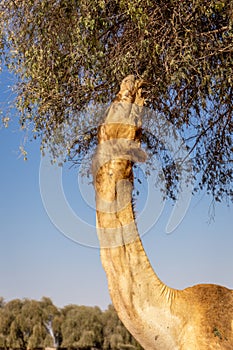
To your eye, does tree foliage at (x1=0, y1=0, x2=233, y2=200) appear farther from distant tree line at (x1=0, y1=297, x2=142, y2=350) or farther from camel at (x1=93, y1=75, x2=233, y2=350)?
distant tree line at (x1=0, y1=297, x2=142, y2=350)

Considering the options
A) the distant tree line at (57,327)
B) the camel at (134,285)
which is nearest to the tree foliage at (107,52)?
the camel at (134,285)

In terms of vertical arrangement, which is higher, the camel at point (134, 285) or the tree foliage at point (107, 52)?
the tree foliage at point (107, 52)

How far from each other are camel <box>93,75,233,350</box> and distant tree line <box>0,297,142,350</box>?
1396 inches

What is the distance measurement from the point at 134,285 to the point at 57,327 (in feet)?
128

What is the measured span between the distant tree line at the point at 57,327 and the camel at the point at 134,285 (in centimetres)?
3545

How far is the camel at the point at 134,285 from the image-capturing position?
9734 millimetres

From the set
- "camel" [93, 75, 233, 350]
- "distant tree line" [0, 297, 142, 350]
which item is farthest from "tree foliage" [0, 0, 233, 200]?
"distant tree line" [0, 297, 142, 350]

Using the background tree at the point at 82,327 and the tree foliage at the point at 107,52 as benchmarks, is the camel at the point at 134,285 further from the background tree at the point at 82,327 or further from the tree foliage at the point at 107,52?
the background tree at the point at 82,327

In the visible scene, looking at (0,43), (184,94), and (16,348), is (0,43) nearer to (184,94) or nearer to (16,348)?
(184,94)

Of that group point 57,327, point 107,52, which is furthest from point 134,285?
point 57,327

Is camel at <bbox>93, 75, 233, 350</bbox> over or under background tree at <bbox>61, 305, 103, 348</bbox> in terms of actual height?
under

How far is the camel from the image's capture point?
31.9 feet

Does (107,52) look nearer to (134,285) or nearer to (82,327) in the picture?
(134,285)

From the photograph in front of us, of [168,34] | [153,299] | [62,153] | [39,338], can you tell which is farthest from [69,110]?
[39,338]
